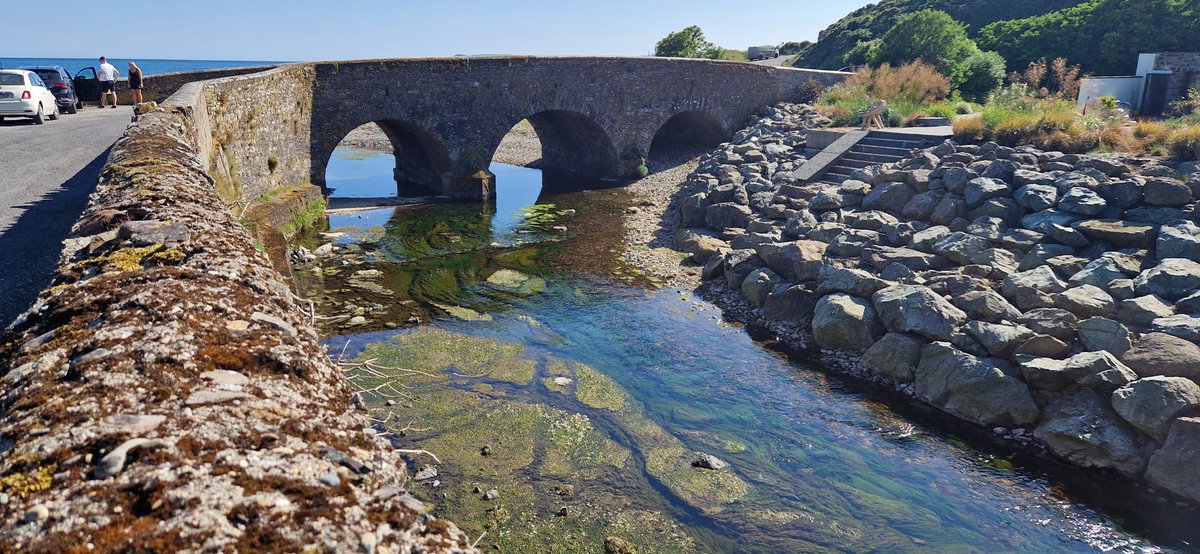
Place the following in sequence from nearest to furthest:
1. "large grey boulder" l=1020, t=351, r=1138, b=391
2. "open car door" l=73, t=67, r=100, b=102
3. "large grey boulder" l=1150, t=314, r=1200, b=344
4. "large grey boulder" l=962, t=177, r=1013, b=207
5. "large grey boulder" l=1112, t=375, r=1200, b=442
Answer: "large grey boulder" l=1112, t=375, r=1200, b=442 < "large grey boulder" l=1020, t=351, r=1138, b=391 < "large grey boulder" l=1150, t=314, r=1200, b=344 < "large grey boulder" l=962, t=177, r=1013, b=207 < "open car door" l=73, t=67, r=100, b=102

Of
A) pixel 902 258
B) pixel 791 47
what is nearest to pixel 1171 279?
pixel 902 258

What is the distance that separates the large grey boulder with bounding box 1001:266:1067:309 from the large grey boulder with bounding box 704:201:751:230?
7327 mm

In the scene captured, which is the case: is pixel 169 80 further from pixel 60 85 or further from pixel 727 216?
pixel 727 216

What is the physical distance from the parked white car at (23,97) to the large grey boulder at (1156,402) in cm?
2231

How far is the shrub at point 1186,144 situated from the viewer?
1370 cm

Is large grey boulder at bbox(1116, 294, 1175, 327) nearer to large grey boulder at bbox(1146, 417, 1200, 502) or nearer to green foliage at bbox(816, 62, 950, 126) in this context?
large grey boulder at bbox(1146, 417, 1200, 502)

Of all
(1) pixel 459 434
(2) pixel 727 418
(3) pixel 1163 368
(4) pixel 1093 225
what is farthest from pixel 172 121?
(4) pixel 1093 225

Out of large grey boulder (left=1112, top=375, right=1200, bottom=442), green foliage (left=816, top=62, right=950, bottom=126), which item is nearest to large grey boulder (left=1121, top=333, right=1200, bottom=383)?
large grey boulder (left=1112, top=375, right=1200, bottom=442)

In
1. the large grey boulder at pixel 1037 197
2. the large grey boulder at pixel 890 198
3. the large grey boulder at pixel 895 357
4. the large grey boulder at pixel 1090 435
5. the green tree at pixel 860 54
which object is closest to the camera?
the large grey boulder at pixel 1090 435

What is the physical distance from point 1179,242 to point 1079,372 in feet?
13.3

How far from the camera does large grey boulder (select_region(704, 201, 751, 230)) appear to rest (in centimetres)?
1828

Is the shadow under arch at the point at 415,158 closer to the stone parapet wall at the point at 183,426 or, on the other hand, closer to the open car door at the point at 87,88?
the open car door at the point at 87,88

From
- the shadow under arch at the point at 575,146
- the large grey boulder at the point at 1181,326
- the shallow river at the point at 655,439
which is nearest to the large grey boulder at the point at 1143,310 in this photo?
the large grey boulder at the point at 1181,326

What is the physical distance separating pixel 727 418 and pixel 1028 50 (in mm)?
30151
